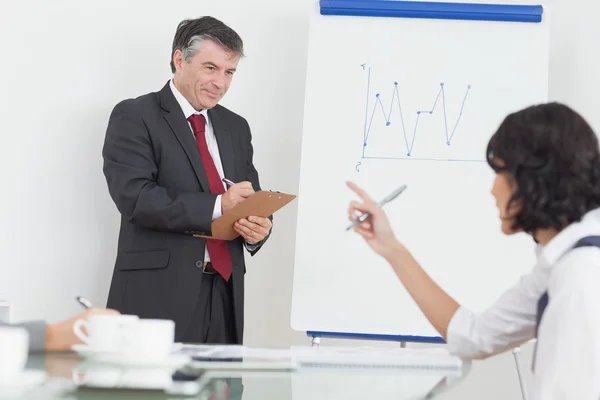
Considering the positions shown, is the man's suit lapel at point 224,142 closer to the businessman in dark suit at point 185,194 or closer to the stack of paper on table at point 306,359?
the businessman in dark suit at point 185,194

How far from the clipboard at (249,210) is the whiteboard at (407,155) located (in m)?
0.39

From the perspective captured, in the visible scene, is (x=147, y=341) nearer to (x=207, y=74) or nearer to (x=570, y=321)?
(x=570, y=321)

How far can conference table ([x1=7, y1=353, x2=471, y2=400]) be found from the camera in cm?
119

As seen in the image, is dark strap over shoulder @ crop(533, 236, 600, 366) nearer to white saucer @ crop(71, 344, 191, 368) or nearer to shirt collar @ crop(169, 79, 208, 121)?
white saucer @ crop(71, 344, 191, 368)

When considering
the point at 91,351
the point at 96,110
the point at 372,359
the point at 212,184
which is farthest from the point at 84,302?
the point at 96,110

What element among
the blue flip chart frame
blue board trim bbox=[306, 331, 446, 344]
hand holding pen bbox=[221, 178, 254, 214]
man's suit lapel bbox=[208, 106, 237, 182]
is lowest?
blue board trim bbox=[306, 331, 446, 344]

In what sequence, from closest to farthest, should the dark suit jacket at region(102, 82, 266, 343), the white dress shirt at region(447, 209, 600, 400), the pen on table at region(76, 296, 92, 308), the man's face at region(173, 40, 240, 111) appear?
the white dress shirt at region(447, 209, 600, 400) → the pen on table at region(76, 296, 92, 308) → the dark suit jacket at region(102, 82, 266, 343) → the man's face at region(173, 40, 240, 111)

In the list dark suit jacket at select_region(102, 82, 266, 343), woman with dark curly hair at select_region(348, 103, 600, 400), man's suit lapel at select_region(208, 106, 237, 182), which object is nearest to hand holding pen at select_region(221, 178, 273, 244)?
dark suit jacket at select_region(102, 82, 266, 343)

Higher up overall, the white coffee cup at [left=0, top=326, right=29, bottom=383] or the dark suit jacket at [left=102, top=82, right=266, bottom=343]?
the dark suit jacket at [left=102, top=82, right=266, bottom=343]

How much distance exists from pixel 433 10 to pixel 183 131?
1107 millimetres

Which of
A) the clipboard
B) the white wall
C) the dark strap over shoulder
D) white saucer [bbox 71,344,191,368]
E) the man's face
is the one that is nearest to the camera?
white saucer [bbox 71,344,191,368]

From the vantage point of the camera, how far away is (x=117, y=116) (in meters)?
2.91

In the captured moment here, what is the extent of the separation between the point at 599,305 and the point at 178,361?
741mm

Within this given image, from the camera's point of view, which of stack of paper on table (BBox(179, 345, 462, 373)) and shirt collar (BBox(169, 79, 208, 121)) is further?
shirt collar (BBox(169, 79, 208, 121))
